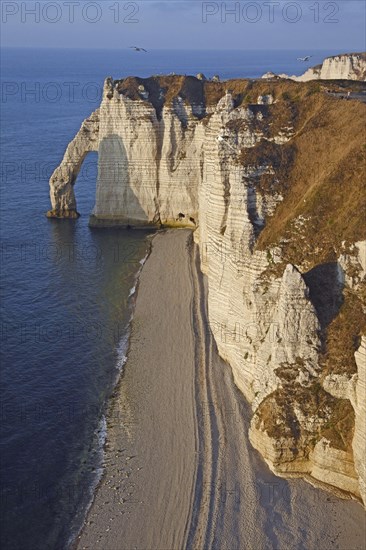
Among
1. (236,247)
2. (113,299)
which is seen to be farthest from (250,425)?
(113,299)

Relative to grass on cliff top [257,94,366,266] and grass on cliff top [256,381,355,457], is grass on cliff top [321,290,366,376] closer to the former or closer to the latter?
grass on cliff top [256,381,355,457]

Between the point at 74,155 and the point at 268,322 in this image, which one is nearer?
the point at 268,322

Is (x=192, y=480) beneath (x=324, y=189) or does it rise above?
beneath

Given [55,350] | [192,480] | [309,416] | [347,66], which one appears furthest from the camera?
[347,66]

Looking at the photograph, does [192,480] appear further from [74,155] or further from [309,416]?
[74,155]

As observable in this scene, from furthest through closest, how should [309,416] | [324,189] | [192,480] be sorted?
1. [324,189]
2. [192,480]
3. [309,416]

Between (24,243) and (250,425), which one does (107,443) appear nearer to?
(250,425)

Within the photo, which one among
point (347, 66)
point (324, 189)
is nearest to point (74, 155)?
point (324, 189)

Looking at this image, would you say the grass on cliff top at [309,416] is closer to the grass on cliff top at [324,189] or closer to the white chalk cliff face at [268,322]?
the white chalk cliff face at [268,322]

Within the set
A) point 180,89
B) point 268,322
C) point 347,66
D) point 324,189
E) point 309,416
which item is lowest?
point 309,416
